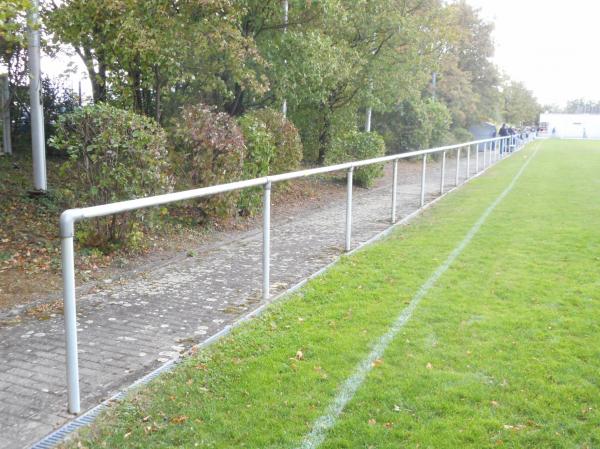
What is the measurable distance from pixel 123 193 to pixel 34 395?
4.08 meters

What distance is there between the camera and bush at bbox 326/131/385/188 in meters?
16.5

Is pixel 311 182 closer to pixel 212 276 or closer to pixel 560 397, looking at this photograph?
pixel 212 276

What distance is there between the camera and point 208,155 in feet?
31.1

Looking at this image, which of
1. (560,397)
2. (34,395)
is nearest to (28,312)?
(34,395)

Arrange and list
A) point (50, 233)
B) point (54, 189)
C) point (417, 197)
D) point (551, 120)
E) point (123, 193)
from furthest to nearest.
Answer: point (551, 120) → point (417, 197) → point (54, 189) → point (50, 233) → point (123, 193)

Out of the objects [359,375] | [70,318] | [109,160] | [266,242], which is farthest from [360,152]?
[70,318]

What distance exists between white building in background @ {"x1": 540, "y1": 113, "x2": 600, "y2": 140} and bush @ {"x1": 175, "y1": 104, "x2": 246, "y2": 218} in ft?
315

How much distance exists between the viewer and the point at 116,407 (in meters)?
3.70

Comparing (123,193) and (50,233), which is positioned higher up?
(123,193)

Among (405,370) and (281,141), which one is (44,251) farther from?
(281,141)

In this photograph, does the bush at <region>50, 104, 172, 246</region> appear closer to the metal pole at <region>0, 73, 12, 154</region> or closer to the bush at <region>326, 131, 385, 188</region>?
the metal pole at <region>0, 73, 12, 154</region>

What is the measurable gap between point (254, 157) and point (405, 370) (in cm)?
702

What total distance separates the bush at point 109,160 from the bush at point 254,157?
9.01 ft

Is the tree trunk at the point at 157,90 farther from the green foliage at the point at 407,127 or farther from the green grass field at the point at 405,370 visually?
the green foliage at the point at 407,127
